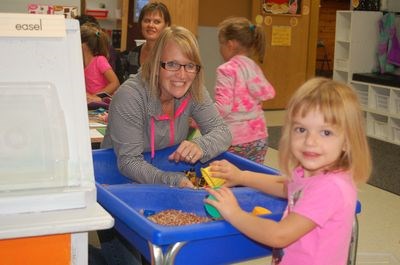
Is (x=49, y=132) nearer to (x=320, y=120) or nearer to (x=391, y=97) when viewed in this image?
(x=320, y=120)

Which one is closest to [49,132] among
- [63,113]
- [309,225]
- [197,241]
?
[63,113]

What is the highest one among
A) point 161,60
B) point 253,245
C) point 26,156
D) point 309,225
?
point 161,60

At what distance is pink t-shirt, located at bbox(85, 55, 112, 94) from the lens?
3.44 m

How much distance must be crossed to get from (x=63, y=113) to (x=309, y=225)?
60cm

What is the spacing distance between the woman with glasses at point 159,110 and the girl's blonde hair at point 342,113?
0.63m

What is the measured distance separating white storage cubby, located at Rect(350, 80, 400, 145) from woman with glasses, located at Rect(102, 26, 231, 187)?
365 centimetres

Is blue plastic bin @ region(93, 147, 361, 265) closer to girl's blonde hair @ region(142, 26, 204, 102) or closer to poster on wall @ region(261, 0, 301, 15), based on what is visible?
girl's blonde hair @ region(142, 26, 204, 102)

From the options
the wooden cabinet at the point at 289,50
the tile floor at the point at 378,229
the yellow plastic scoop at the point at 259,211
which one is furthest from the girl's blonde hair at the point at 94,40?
the wooden cabinet at the point at 289,50

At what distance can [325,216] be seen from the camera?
132 centimetres

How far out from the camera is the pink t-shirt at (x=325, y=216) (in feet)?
4.35

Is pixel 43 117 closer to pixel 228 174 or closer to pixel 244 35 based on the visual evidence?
pixel 228 174

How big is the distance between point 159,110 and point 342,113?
82 centimetres

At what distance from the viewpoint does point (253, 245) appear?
4.85 ft

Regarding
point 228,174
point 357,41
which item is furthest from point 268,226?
point 357,41
